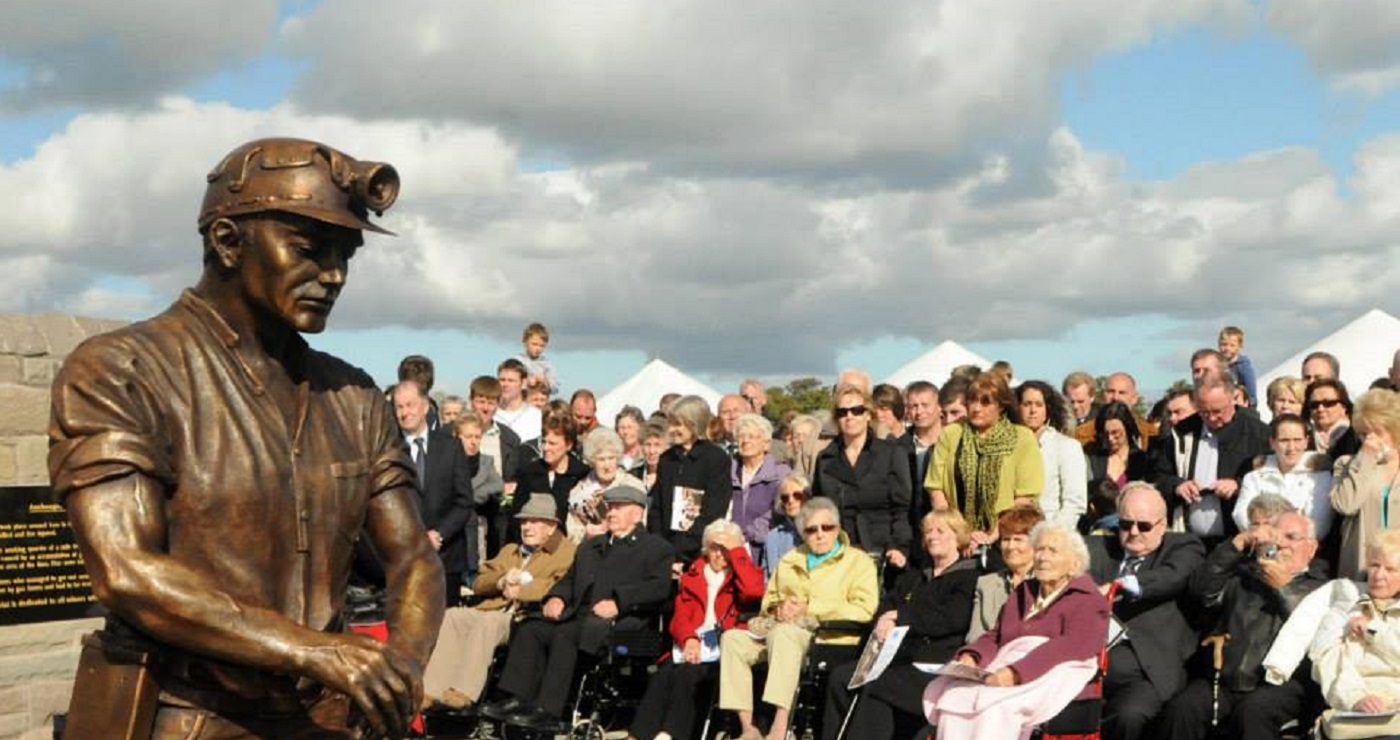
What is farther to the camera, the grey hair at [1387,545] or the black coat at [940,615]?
the black coat at [940,615]

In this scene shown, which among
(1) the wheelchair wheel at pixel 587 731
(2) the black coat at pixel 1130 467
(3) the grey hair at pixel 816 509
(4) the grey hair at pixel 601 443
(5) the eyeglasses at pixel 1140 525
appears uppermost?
(4) the grey hair at pixel 601 443

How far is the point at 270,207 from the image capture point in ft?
9.20

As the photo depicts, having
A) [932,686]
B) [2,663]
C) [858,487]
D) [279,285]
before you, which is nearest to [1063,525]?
[932,686]

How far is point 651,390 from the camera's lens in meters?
17.3

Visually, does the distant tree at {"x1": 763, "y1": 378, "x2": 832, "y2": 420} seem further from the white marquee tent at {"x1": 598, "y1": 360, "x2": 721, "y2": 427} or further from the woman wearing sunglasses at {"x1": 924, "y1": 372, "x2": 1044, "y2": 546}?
the woman wearing sunglasses at {"x1": 924, "y1": 372, "x2": 1044, "y2": 546}

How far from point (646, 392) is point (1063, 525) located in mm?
8847

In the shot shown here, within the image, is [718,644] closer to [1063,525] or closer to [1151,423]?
[1063,525]

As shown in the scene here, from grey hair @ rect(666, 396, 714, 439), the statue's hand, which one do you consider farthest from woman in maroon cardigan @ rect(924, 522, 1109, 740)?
the statue's hand

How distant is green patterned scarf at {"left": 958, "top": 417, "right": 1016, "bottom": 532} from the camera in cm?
976

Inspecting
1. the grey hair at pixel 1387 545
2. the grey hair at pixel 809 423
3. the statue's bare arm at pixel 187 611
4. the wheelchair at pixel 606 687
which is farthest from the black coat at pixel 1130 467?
the statue's bare arm at pixel 187 611

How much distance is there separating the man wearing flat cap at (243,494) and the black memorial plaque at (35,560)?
246 inches

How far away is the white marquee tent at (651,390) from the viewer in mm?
17078

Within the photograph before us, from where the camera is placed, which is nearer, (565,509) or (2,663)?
(2,663)

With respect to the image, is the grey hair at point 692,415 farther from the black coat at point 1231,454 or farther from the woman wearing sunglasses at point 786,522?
the black coat at point 1231,454
